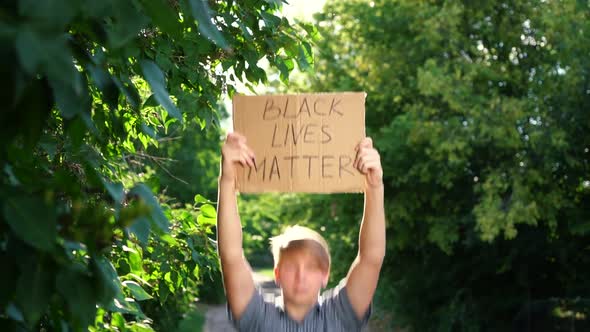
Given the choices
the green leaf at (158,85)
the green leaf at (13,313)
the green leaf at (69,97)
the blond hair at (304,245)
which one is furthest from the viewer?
the blond hair at (304,245)

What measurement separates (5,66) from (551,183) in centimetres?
1746

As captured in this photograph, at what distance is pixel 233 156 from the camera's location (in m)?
3.34

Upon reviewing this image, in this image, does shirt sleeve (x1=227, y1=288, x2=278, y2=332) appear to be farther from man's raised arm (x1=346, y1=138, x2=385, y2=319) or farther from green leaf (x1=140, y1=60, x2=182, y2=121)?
green leaf (x1=140, y1=60, x2=182, y2=121)

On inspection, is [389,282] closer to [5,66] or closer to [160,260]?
[160,260]

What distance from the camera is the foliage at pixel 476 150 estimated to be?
1753 cm

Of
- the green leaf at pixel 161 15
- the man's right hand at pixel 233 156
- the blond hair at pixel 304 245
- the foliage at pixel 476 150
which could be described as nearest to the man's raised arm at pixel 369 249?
the blond hair at pixel 304 245

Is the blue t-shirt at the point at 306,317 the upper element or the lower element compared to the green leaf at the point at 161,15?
lower

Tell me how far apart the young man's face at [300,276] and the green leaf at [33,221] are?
2.00 m

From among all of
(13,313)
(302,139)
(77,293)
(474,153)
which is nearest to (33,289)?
(77,293)

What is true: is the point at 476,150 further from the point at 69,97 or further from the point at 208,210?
the point at 69,97

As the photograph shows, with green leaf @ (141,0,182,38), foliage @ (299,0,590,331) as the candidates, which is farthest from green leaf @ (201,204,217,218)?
foliage @ (299,0,590,331)

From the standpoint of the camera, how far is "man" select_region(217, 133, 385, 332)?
3295 millimetres

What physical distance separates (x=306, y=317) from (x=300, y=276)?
0.14m

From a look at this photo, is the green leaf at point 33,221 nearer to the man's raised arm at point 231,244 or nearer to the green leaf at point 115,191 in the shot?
the green leaf at point 115,191
